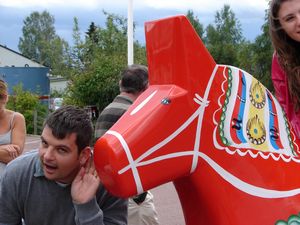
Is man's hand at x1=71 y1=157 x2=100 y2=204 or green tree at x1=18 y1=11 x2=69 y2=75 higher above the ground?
green tree at x1=18 y1=11 x2=69 y2=75

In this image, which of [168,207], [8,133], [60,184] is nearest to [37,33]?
[168,207]

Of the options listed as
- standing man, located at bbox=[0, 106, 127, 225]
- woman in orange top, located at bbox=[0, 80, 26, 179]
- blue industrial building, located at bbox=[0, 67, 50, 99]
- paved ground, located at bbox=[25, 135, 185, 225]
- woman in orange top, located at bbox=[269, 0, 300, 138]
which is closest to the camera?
woman in orange top, located at bbox=[269, 0, 300, 138]

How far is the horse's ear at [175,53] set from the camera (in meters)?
1.60

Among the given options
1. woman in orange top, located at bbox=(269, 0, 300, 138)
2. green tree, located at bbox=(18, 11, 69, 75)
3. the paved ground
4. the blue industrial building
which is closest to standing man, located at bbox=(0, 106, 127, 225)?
woman in orange top, located at bbox=(269, 0, 300, 138)

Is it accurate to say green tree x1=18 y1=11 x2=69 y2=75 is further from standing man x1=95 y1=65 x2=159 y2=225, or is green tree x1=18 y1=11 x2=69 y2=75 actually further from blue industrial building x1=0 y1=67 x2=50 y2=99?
standing man x1=95 y1=65 x2=159 y2=225


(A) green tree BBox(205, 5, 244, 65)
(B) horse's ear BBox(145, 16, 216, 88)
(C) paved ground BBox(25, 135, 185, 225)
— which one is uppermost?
(A) green tree BBox(205, 5, 244, 65)

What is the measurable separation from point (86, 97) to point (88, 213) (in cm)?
1224

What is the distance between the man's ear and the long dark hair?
0.83 m

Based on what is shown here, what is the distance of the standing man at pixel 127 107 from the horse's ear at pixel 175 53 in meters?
1.97

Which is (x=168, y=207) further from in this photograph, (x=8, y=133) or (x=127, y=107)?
(x=8, y=133)

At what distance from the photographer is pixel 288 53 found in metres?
1.92

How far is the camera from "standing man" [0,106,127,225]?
2020 millimetres

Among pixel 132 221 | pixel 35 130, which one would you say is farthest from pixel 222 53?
pixel 132 221

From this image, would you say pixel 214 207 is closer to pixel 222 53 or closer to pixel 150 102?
pixel 150 102
